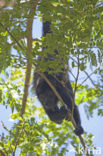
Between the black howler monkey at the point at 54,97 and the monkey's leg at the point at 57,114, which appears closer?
the monkey's leg at the point at 57,114

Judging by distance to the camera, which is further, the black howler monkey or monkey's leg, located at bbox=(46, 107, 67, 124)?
the black howler monkey

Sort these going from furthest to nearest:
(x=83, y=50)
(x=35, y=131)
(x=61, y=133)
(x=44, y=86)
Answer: (x=44, y=86) < (x=61, y=133) < (x=35, y=131) < (x=83, y=50)

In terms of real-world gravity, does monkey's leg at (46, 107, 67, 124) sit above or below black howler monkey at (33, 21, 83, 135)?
below

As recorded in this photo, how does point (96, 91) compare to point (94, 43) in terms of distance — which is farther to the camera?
point (96, 91)

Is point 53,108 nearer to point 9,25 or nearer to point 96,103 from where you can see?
point 96,103

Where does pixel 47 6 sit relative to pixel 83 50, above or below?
above

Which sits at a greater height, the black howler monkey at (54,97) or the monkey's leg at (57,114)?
the black howler monkey at (54,97)

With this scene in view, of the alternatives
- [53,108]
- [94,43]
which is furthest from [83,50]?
[53,108]

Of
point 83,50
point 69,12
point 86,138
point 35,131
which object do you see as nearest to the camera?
point 69,12

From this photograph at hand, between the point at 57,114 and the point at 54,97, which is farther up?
the point at 54,97

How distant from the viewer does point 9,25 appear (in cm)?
252

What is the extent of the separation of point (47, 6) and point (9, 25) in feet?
1.26

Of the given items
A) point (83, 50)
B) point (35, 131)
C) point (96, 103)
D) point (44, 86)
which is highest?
point (44, 86)

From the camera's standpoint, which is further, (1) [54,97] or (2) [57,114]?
(1) [54,97]
